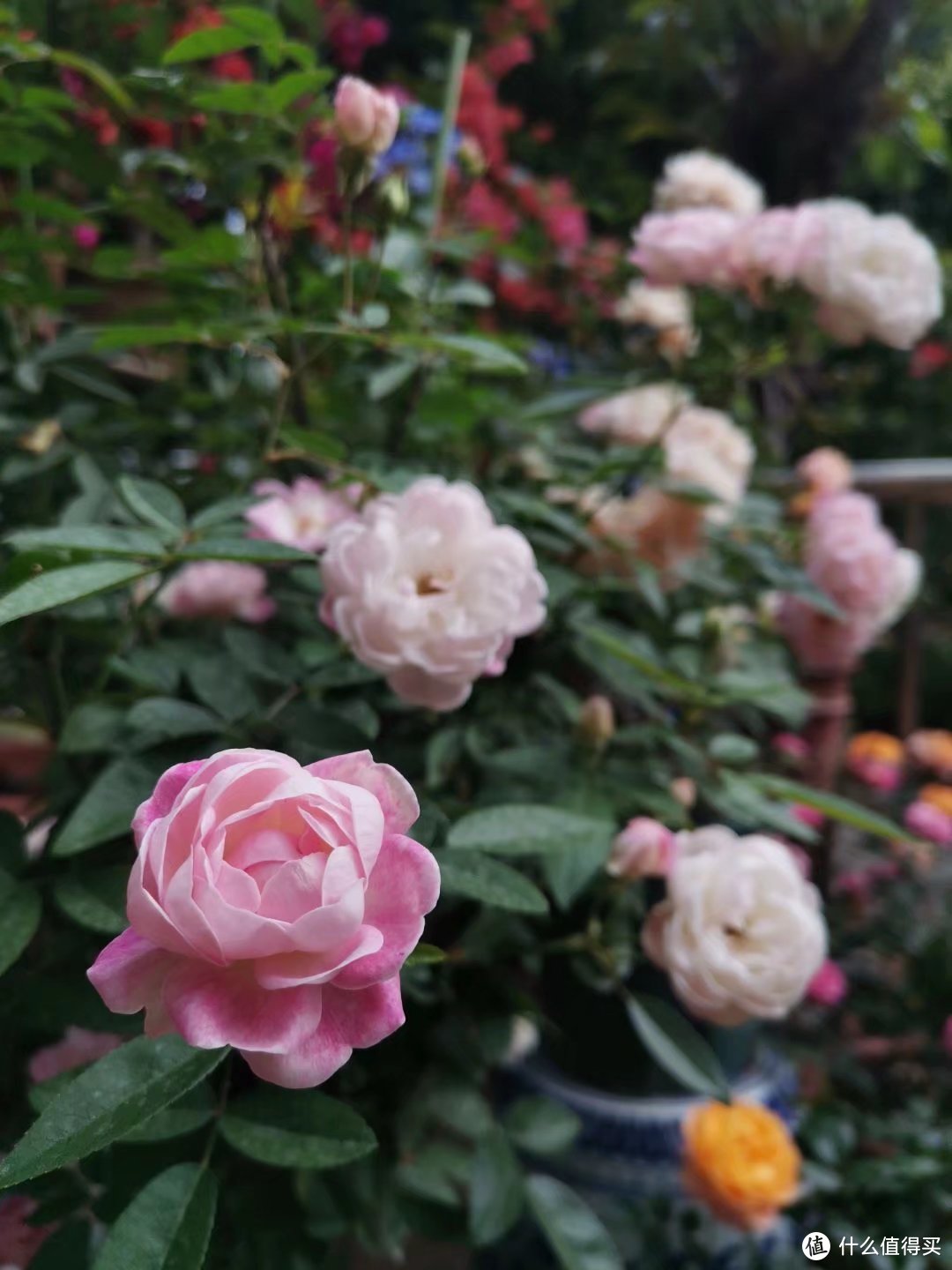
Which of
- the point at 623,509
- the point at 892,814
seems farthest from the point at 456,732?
the point at 892,814

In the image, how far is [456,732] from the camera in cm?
54

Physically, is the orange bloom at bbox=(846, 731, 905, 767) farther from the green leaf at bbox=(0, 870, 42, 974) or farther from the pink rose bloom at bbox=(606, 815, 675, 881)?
the green leaf at bbox=(0, 870, 42, 974)

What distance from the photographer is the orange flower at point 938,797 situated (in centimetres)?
142

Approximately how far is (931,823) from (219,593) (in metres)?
1.14

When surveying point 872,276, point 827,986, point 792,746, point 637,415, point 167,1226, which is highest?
point 872,276

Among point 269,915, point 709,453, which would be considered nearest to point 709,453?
point 709,453

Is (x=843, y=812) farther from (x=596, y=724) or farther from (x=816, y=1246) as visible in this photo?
(x=816, y=1246)

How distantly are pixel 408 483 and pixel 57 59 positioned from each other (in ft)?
0.92

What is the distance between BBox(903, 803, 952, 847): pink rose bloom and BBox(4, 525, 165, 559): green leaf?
4.16 ft

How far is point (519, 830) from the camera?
1.25 ft

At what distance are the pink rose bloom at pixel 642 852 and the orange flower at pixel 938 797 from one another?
1.08m

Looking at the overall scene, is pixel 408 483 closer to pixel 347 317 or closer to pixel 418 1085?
pixel 347 317

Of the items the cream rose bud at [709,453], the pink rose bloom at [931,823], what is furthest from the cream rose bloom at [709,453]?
the pink rose bloom at [931,823]

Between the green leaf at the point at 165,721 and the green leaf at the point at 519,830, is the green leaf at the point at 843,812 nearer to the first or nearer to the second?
the green leaf at the point at 519,830
